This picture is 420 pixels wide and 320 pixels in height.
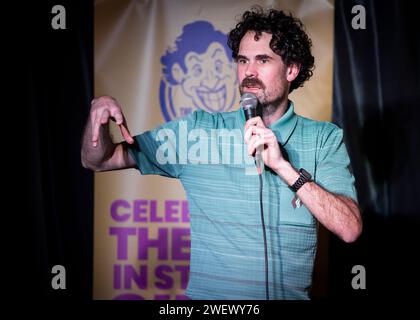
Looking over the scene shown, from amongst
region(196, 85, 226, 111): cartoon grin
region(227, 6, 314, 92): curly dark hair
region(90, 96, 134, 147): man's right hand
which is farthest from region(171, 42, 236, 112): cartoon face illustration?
region(90, 96, 134, 147): man's right hand

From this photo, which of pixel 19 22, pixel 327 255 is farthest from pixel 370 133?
pixel 19 22

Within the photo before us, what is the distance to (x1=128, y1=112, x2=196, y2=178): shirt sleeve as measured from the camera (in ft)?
5.79

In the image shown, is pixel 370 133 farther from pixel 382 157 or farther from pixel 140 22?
pixel 140 22

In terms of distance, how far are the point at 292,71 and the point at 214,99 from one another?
512 millimetres

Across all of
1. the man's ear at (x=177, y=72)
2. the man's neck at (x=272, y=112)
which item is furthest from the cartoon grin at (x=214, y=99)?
the man's neck at (x=272, y=112)

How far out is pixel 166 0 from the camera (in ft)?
7.64

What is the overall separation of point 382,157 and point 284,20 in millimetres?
894

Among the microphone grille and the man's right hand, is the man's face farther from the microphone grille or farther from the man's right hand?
the man's right hand

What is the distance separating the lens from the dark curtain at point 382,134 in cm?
228

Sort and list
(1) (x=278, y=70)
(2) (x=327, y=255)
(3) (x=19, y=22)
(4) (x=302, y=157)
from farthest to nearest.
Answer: (2) (x=327, y=255)
(3) (x=19, y=22)
(1) (x=278, y=70)
(4) (x=302, y=157)

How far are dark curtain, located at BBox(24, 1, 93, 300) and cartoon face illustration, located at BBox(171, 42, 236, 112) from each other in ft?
1.66

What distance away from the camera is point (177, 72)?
2.30 metres


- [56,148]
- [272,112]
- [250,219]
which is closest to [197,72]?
[272,112]

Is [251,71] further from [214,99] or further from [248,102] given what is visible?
[214,99]
